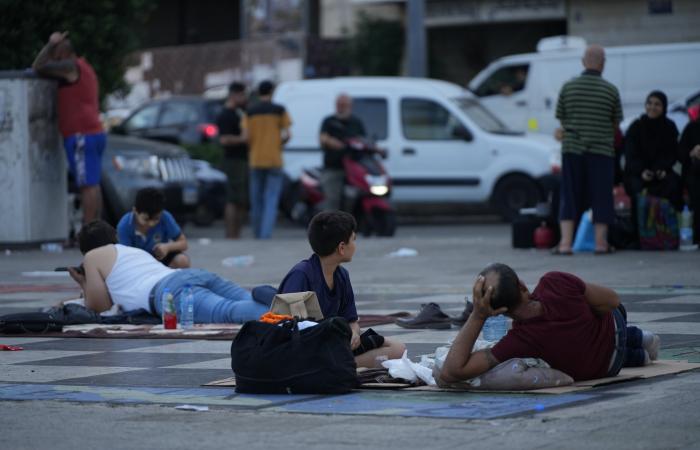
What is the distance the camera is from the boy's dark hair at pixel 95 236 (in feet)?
35.8

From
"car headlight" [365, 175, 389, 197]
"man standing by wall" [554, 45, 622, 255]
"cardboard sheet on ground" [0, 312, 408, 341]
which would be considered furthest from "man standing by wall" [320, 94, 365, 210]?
"cardboard sheet on ground" [0, 312, 408, 341]

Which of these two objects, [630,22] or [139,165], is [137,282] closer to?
[139,165]

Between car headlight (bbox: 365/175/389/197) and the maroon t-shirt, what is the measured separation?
1268 cm

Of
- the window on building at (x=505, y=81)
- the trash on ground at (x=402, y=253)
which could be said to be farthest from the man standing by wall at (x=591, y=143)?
the window on building at (x=505, y=81)

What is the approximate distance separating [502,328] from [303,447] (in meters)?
3.72

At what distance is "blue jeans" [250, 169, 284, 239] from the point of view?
19.8 metres

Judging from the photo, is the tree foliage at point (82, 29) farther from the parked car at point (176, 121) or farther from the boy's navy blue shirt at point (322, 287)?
the boy's navy blue shirt at point (322, 287)

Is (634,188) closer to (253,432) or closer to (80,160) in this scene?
(80,160)

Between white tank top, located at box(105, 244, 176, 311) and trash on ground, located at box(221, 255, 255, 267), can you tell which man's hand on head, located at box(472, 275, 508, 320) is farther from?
trash on ground, located at box(221, 255, 255, 267)

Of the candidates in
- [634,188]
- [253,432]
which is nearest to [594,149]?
[634,188]

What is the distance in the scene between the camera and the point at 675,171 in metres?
16.7

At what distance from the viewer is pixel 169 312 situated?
413 inches

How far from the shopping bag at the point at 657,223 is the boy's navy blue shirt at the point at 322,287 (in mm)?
8160

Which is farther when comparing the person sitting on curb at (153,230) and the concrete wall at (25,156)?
the concrete wall at (25,156)
